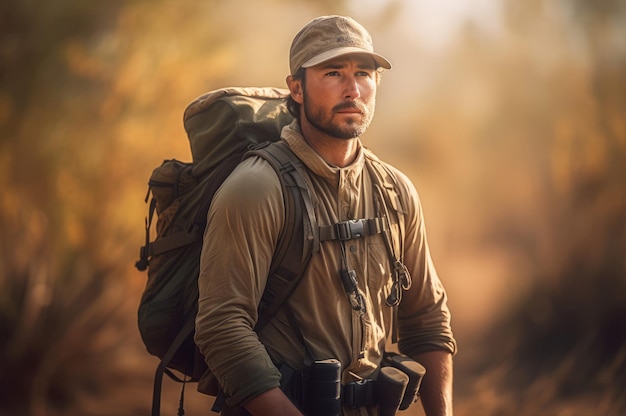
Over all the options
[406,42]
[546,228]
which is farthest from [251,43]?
[546,228]

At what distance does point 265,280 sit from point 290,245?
11 cm

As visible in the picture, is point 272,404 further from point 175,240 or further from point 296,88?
point 296,88

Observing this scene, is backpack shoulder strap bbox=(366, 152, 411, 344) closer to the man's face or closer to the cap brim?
the man's face

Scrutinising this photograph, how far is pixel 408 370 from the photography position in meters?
2.32

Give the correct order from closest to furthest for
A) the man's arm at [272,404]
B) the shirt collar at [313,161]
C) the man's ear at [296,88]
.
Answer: the man's arm at [272,404] → the shirt collar at [313,161] → the man's ear at [296,88]

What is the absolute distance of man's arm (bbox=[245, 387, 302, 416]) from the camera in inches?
79.0

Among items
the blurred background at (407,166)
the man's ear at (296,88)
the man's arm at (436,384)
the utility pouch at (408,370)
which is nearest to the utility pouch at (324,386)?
the utility pouch at (408,370)

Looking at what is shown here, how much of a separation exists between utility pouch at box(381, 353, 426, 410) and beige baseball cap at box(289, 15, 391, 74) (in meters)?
0.85

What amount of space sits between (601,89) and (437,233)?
1.79 metres

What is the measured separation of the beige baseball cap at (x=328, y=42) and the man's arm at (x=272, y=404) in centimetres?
89

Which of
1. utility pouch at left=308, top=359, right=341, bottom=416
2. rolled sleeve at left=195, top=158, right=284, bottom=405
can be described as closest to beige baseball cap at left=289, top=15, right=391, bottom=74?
rolled sleeve at left=195, top=158, right=284, bottom=405

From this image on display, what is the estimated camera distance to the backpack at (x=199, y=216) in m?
2.13

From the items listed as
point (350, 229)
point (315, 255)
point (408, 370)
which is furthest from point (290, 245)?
point (408, 370)

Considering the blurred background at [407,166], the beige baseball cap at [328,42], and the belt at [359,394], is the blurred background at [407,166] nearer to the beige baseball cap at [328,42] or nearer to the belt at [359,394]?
the belt at [359,394]
